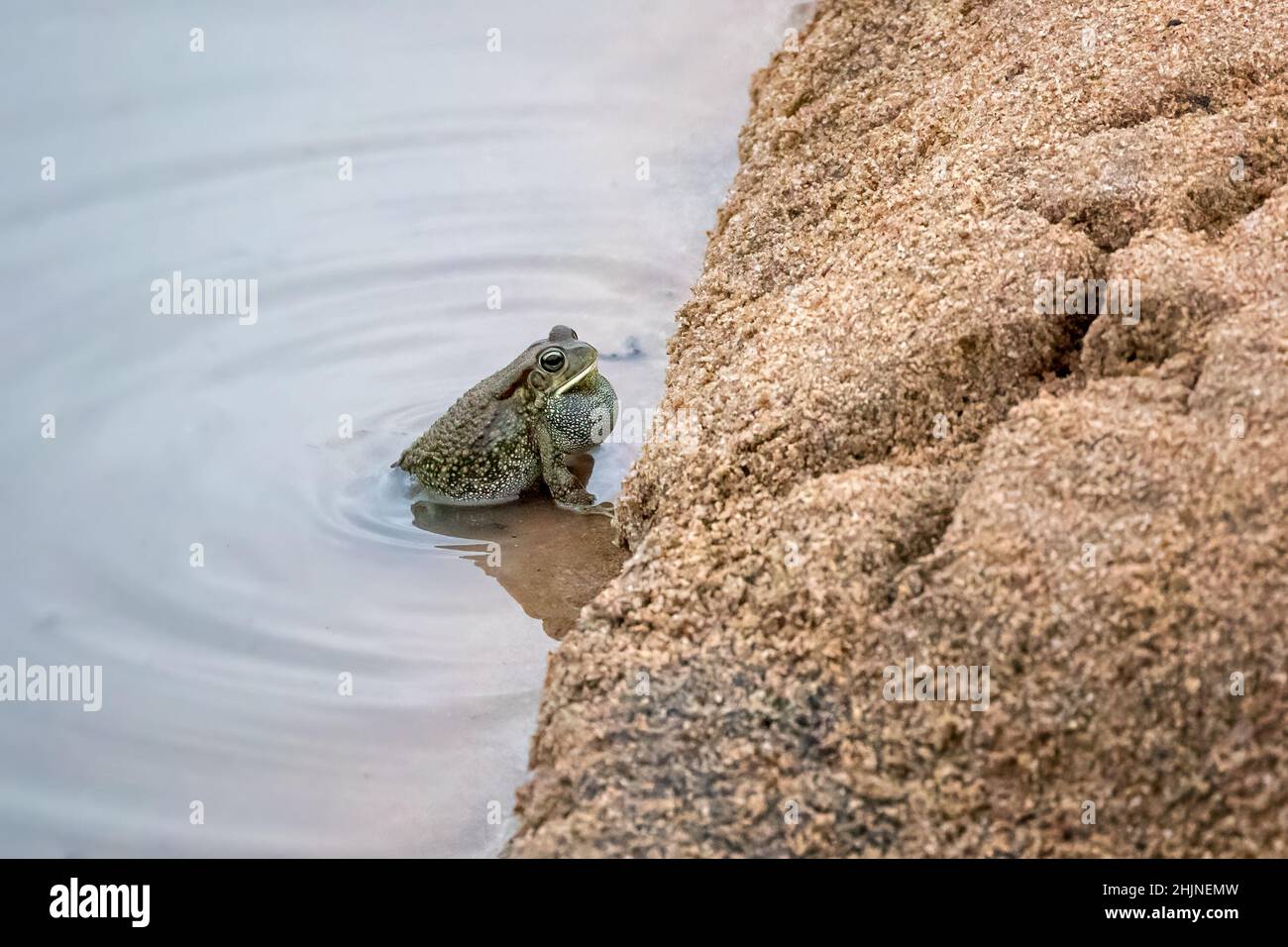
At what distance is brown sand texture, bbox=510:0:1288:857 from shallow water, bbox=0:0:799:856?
1047 millimetres

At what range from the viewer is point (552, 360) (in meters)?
5.57

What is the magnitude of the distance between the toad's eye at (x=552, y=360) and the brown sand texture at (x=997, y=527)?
1347 millimetres

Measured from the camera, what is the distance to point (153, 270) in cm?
683

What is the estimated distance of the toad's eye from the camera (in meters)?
5.57

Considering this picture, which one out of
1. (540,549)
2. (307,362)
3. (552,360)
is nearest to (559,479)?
(540,549)

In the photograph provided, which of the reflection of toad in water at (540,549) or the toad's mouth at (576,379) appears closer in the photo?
the reflection of toad in water at (540,549)

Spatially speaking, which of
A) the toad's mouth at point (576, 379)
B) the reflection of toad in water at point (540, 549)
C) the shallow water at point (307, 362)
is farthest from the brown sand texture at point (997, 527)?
the toad's mouth at point (576, 379)

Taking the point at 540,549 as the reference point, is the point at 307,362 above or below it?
above

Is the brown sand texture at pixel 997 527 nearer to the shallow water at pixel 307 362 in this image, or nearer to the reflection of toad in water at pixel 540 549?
the reflection of toad in water at pixel 540 549

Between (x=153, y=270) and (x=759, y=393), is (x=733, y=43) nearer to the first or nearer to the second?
(x=153, y=270)

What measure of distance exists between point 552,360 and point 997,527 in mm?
3053

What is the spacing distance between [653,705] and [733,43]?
6.57 meters

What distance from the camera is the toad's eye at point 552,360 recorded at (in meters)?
5.57

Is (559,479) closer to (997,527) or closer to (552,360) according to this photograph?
(552,360)
